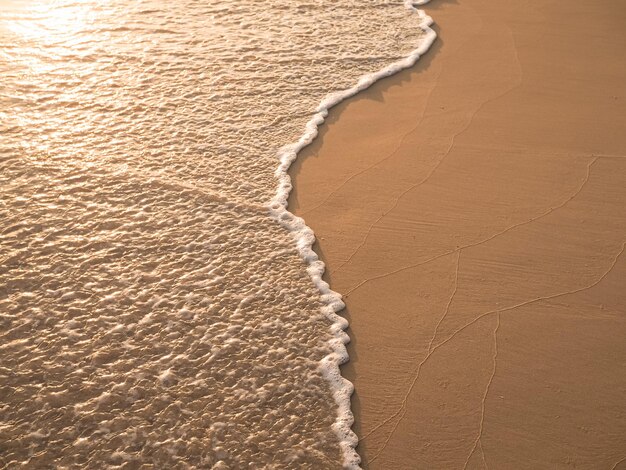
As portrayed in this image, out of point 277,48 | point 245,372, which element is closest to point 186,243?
point 245,372

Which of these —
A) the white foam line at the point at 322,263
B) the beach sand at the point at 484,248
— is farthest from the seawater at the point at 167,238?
the beach sand at the point at 484,248

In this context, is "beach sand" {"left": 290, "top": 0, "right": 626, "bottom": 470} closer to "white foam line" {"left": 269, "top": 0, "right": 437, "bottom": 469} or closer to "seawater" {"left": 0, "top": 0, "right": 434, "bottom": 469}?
"white foam line" {"left": 269, "top": 0, "right": 437, "bottom": 469}

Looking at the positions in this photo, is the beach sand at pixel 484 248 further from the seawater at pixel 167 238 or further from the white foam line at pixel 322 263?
the seawater at pixel 167 238

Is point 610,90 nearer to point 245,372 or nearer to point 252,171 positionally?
point 252,171

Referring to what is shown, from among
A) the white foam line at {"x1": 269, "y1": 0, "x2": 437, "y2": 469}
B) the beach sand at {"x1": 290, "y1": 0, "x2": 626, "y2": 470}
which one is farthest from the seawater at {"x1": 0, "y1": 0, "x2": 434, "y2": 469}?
the beach sand at {"x1": 290, "y1": 0, "x2": 626, "y2": 470}

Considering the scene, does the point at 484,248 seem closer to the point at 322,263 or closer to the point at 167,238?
the point at 322,263
